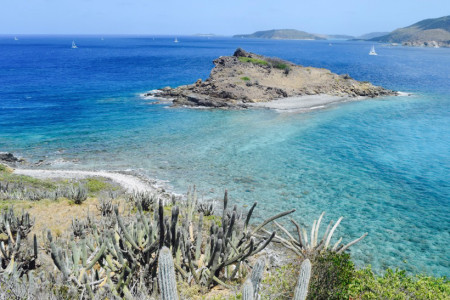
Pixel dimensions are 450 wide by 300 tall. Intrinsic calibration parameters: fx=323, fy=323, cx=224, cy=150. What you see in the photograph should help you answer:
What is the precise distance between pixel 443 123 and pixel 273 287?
1433 inches

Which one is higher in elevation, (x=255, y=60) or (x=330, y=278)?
(x=255, y=60)

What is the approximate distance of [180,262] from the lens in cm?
927

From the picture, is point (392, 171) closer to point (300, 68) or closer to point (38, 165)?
point (38, 165)

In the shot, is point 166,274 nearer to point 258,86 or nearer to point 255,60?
point 258,86

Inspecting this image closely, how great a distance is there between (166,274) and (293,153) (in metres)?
22.2

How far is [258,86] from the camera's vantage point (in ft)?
161

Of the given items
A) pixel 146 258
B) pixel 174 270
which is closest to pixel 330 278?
pixel 174 270

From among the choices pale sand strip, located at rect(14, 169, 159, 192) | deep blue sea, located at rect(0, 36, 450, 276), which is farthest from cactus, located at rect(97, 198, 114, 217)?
deep blue sea, located at rect(0, 36, 450, 276)

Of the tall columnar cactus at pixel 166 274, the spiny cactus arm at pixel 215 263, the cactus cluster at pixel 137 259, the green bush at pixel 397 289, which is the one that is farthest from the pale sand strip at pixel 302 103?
the tall columnar cactus at pixel 166 274

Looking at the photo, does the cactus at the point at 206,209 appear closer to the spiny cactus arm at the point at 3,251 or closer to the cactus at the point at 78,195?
the cactus at the point at 78,195

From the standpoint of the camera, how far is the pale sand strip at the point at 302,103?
42.8 m

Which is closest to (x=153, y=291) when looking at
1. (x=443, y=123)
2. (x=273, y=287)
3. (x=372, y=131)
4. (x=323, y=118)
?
(x=273, y=287)

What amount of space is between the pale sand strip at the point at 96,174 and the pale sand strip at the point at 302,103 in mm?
25577

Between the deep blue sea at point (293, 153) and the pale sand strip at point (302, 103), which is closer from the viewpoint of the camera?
the deep blue sea at point (293, 153)
